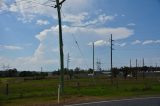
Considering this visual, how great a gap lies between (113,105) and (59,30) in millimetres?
11534

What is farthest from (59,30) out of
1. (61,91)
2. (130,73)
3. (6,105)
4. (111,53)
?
(130,73)

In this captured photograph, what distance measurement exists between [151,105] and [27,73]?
504 ft

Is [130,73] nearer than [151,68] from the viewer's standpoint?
Yes

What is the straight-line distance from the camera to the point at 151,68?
199 meters

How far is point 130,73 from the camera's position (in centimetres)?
13975

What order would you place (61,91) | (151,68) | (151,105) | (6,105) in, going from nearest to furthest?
1. (151,105)
2. (6,105)
3. (61,91)
4. (151,68)

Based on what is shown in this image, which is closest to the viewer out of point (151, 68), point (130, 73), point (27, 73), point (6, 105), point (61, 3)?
point (6, 105)

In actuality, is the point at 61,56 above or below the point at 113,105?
above

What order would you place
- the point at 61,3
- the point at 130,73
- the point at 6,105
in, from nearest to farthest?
the point at 6,105, the point at 61,3, the point at 130,73

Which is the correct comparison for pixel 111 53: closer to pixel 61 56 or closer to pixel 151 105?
pixel 61 56

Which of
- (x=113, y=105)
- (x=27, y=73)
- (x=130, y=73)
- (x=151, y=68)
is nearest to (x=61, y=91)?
(x=113, y=105)

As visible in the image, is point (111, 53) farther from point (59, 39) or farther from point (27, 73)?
point (27, 73)

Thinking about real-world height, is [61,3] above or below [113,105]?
above

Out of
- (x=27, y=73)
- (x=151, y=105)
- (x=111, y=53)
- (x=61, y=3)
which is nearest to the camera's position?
(x=151, y=105)
